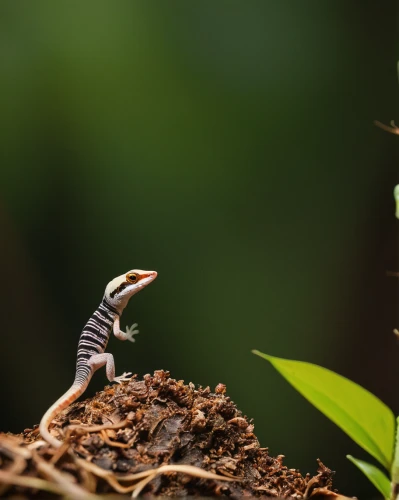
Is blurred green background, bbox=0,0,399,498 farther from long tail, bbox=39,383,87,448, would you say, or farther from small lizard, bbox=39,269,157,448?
long tail, bbox=39,383,87,448

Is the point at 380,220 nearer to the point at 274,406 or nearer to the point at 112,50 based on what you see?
the point at 274,406

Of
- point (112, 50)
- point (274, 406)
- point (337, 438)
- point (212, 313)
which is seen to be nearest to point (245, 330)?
point (212, 313)

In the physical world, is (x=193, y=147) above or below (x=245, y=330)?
above

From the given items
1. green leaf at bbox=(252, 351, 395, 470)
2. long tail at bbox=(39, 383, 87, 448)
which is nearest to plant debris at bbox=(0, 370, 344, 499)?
long tail at bbox=(39, 383, 87, 448)

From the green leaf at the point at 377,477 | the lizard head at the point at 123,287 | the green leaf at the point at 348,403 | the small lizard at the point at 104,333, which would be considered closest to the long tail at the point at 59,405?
the small lizard at the point at 104,333

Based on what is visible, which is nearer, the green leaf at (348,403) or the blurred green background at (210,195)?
the green leaf at (348,403)

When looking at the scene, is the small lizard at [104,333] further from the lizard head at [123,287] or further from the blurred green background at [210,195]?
the blurred green background at [210,195]
